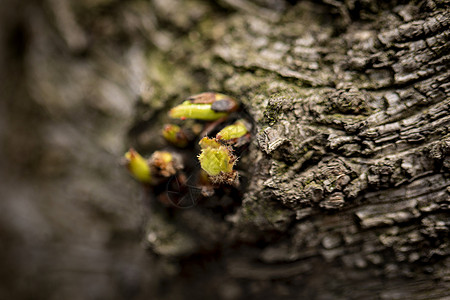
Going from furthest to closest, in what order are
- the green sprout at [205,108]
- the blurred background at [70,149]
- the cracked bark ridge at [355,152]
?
the blurred background at [70,149]
the green sprout at [205,108]
the cracked bark ridge at [355,152]

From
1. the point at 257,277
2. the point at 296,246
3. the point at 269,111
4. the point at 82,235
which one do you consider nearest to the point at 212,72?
the point at 269,111

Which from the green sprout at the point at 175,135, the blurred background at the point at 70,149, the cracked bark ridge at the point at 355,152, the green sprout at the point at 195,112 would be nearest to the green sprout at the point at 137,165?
the green sprout at the point at 175,135

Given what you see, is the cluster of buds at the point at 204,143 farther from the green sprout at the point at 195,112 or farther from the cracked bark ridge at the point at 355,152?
the cracked bark ridge at the point at 355,152

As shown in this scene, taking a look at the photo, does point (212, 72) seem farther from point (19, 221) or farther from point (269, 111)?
point (19, 221)

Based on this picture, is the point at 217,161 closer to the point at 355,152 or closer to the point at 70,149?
the point at 355,152

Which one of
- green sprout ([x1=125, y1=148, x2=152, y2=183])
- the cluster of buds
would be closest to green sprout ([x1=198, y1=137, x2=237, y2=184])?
the cluster of buds

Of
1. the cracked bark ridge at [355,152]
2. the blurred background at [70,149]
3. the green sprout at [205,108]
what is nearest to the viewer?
the cracked bark ridge at [355,152]
